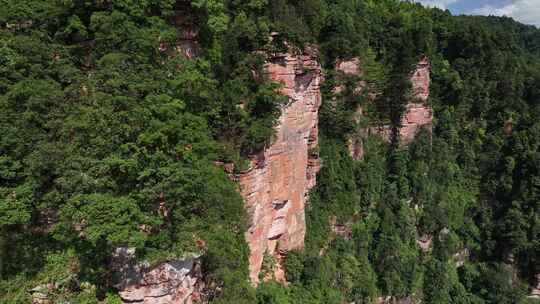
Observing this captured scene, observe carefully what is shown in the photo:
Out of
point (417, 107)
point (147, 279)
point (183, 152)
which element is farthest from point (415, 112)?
point (147, 279)

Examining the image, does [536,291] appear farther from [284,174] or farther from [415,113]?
[284,174]

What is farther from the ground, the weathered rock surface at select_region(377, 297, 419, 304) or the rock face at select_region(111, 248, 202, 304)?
the rock face at select_region(111, 248, 202, 304)

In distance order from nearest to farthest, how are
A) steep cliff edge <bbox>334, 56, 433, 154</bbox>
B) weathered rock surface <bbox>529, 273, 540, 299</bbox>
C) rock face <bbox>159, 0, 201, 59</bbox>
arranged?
rock face <bbox>159, 0, 201, 59</bbox>, steep cliff edge <bbox>334, 56, 433, 154</bbox>, weathered rock surface <bbox>529, 273, 540, 299</bbox>

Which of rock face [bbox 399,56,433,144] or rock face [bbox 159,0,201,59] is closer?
rock face [bbox 159,0,201,59]

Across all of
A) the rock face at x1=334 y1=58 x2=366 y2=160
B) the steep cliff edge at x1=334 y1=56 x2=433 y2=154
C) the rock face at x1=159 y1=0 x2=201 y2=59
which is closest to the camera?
the rock face at x1=159 y1=0 x2=201 y2=59

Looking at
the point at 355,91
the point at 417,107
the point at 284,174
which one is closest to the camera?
the point at 284,174

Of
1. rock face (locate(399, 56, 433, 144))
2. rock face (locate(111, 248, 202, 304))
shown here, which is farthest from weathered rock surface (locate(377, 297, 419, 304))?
rock face (locate(111, 248, 202, 304))

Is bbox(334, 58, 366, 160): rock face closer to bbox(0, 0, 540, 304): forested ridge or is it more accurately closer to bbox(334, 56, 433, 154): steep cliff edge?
bbox(0, 0, 540, 304): forested ridge

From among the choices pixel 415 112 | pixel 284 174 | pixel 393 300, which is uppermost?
pixel 415 112
